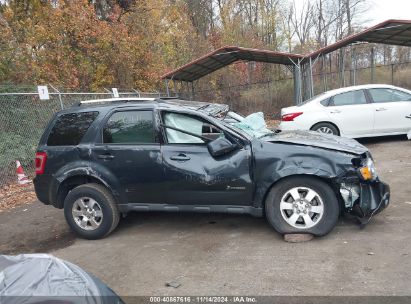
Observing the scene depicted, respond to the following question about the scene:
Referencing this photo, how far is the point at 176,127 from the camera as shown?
16.7 feet

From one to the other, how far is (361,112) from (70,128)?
7.01m

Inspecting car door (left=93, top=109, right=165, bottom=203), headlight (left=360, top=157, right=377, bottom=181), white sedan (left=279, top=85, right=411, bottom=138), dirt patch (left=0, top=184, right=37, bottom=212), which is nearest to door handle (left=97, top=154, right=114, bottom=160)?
car door (left=93, top=109, right=165, bottom=203)

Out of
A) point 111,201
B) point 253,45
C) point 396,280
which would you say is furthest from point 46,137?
point 253,45

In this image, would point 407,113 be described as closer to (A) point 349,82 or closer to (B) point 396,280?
(B) point 396,280

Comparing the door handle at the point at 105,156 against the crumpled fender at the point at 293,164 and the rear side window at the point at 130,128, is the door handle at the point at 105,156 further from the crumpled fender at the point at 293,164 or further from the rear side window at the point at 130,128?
the crumpled fender at the point at 293,164

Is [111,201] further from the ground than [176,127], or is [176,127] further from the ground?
[176,127]

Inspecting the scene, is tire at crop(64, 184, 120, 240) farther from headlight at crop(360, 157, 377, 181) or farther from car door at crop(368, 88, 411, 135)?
car door at crop(368, 88, 411, 135)

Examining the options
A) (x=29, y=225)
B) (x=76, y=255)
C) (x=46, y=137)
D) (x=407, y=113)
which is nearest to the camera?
(x=76, y=255)

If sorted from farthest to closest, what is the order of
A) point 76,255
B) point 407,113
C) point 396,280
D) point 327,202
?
point 407,113
point 76,255
point 327,202
point 396,280

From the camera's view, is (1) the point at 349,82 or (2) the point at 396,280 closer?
(2) the point at 396,280

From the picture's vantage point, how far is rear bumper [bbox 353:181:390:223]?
14.9 feet

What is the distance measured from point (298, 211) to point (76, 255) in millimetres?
2727

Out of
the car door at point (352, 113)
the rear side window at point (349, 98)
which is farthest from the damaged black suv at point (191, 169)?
the rear side window at point (349, 98)

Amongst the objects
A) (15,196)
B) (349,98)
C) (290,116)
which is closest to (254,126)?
(290,116)
